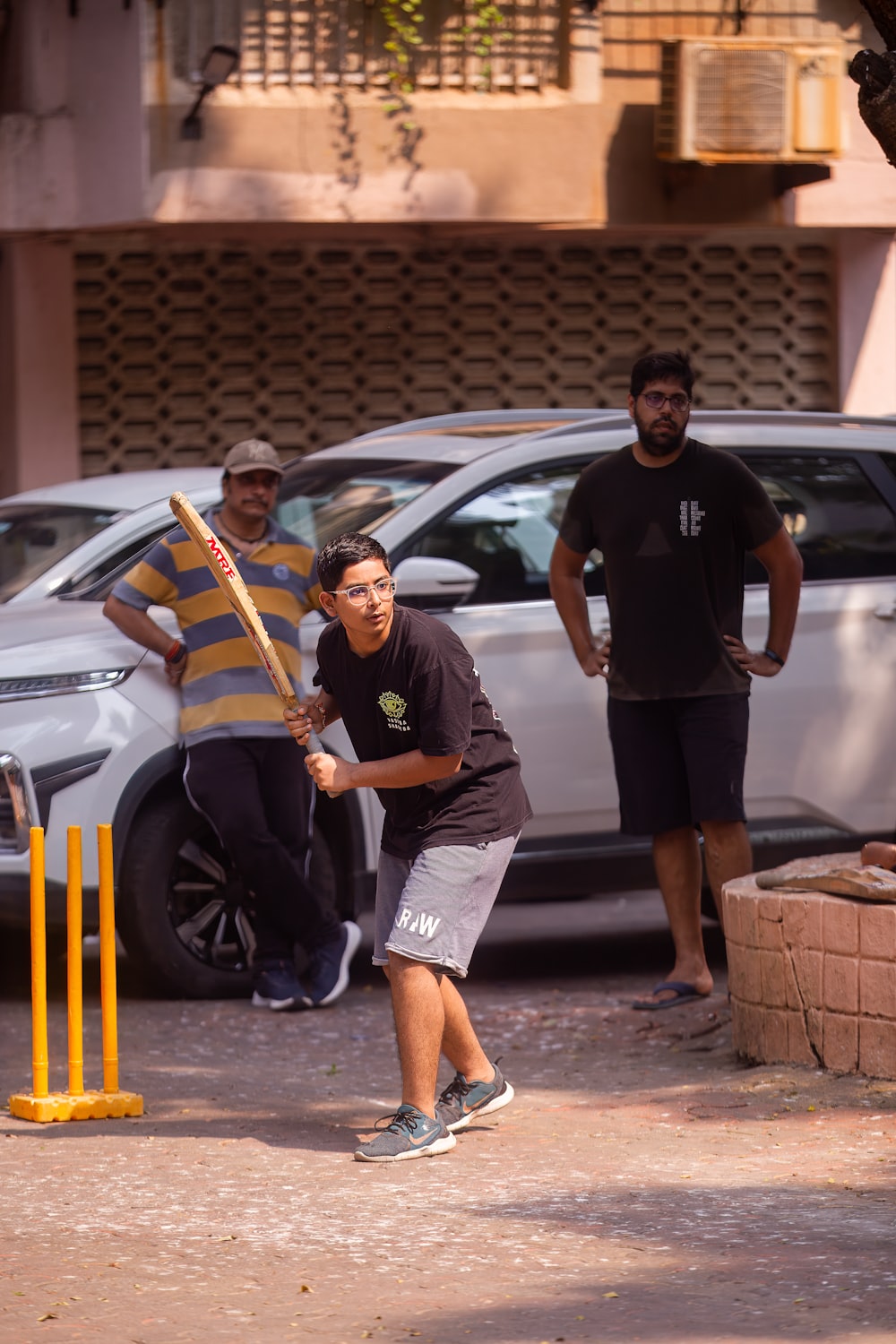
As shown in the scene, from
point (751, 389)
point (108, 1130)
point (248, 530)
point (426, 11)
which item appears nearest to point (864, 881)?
point (108, 1130)

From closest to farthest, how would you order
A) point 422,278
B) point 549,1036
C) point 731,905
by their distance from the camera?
1. point 731,905
2. point 549,1036
3. point 422,278

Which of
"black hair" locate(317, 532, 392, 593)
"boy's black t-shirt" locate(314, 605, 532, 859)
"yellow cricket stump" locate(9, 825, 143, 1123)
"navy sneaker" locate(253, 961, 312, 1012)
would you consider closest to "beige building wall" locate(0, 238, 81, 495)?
"navy sneaker" locate(253, 961, 312, 1012)

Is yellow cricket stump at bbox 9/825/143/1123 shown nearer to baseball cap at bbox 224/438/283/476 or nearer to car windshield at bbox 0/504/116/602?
baseball cap at bbox 224/438/283/476

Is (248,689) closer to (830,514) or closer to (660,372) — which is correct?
(660,372)

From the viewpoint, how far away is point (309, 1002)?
8312mm

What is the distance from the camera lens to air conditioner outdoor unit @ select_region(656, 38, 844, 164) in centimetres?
1512

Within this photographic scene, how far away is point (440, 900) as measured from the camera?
607 cm

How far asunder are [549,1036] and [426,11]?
9.02 m

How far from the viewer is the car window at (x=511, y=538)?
27.7 ft

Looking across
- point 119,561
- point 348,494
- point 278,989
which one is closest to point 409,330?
point 119,561

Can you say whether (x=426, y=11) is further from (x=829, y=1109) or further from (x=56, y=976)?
(x=829, y=1109)

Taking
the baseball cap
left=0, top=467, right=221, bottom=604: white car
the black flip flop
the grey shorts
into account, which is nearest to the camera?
the grey shorts

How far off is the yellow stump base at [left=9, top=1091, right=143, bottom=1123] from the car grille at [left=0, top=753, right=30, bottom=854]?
148cm

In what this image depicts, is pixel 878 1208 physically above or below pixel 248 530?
below
